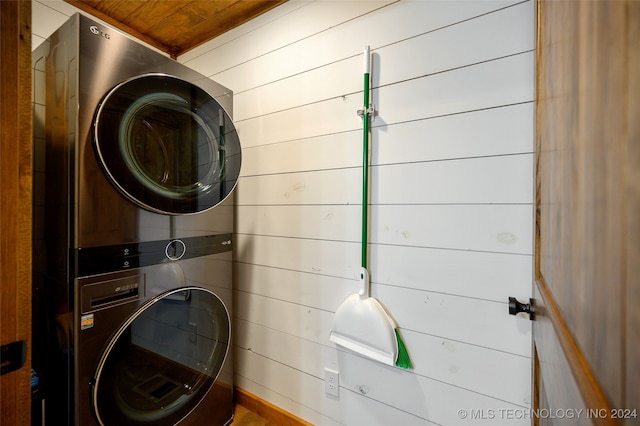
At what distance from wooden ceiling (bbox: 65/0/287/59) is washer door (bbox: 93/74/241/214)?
2.08 ft

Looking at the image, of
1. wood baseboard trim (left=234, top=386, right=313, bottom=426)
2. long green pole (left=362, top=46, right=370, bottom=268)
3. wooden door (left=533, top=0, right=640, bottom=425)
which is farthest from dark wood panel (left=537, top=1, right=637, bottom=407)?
wood baseboard trim (left=234, top=386, right=313, bottom=426)

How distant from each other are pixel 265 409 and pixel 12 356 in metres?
1.26

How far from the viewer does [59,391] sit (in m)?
0.84

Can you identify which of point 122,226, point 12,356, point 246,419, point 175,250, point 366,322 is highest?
point 122,226

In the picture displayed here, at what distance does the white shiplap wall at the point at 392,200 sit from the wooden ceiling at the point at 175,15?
7cm

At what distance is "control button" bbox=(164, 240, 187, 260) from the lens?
102 cm

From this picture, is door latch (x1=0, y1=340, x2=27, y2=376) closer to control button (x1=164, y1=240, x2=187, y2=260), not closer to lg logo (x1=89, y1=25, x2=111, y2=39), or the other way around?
control button (x1=164, y1=240, x2=187, y2=260)

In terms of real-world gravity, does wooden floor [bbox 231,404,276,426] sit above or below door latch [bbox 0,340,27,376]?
below

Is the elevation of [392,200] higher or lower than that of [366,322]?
higher

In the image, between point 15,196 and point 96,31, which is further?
point 96,31

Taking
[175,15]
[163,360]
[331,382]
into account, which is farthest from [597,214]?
[175,15]

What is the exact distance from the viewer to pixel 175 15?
143 centimetres

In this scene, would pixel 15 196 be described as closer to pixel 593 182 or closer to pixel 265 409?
pixel 593 182

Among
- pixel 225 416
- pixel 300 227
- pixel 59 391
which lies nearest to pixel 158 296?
pixel 59 391
